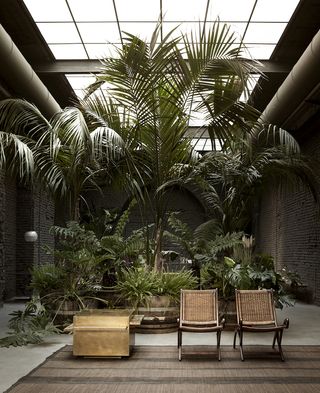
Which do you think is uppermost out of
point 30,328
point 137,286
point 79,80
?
point 79,80

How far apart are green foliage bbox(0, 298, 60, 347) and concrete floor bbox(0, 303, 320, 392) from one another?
0.43 ft

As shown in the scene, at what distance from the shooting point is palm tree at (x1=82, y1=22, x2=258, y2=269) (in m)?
7.56

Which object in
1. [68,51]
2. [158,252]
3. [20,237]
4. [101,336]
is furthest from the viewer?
[20,237]

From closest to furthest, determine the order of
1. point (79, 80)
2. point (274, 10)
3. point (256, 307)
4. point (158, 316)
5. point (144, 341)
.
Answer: point (256, 307) → point (144, 341) → point (158, 316) → point (274, 10) → point (79, 80)

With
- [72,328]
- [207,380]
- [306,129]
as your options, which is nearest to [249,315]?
[207,380]

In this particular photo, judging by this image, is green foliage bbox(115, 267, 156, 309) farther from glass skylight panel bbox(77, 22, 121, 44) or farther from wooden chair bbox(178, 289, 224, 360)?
glass skylight panel bbox(77, 22, 121, 44)

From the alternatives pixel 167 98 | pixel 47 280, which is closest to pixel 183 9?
pixel 167 98

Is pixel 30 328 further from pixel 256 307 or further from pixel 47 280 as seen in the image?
pixel 256 307

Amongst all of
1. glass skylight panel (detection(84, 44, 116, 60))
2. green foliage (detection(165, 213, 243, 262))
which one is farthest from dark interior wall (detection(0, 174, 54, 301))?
green foliage (detection(165, 213, 243, 262))

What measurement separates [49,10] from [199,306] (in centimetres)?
549

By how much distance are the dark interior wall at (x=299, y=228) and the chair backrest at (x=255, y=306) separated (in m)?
3.97

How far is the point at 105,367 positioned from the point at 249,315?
199 centimetres

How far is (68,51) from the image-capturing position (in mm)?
10602

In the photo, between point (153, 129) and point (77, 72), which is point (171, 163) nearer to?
point (153, 129)
